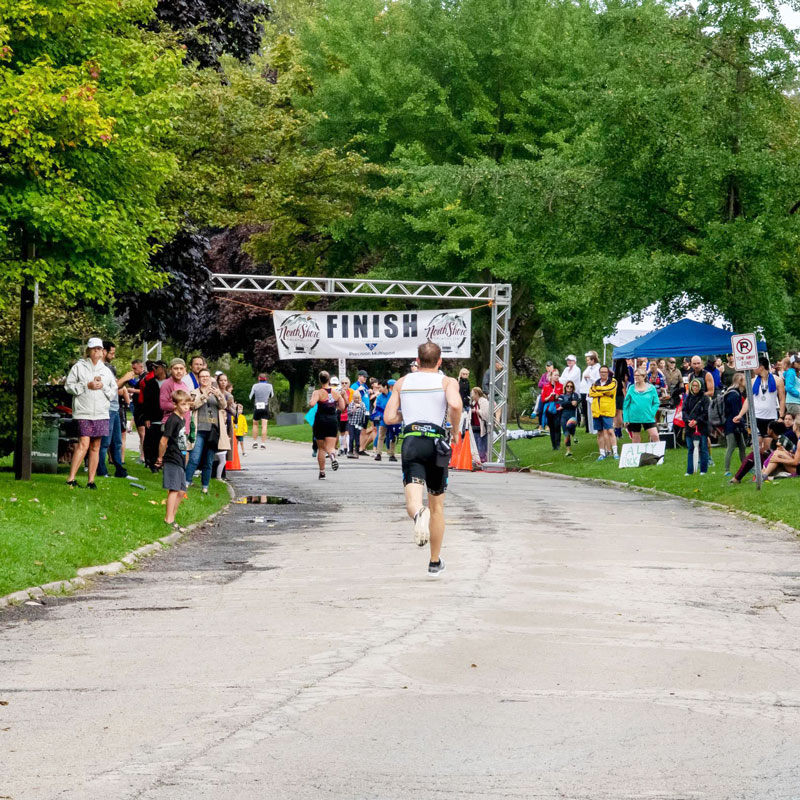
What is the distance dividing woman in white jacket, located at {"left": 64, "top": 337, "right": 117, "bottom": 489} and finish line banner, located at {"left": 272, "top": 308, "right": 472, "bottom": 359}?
12.6m

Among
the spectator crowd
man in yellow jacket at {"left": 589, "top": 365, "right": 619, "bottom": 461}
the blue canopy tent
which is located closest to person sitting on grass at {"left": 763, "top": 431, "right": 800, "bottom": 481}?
the spectator crowd

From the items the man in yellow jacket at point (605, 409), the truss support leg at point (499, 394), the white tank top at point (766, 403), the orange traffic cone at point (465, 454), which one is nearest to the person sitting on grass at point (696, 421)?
the white tank top at point (766, 403)

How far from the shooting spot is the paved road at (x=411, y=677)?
6.10 m

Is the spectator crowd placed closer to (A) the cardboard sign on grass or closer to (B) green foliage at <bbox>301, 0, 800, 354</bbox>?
(A) the cardboard sign on grass

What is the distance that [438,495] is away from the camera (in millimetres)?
12664

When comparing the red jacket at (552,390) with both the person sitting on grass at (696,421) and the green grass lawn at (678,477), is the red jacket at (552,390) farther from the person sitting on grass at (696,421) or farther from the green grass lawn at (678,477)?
the person sitting on grass at (696,421)

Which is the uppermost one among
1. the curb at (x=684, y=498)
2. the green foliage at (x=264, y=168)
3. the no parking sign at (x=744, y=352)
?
the green foliage at (x=264, y=168)

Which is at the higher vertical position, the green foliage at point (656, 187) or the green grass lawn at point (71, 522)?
the green foliage at point (656, 187)

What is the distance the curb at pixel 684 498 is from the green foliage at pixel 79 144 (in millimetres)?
8568

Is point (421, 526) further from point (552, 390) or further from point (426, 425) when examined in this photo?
point (552, 390)

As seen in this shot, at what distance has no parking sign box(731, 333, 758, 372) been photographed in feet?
70.6

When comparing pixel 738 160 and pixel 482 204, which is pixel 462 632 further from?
→ pixel 482 204

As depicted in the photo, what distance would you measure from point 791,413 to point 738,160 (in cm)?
557

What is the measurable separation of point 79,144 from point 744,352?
992 centimetres
